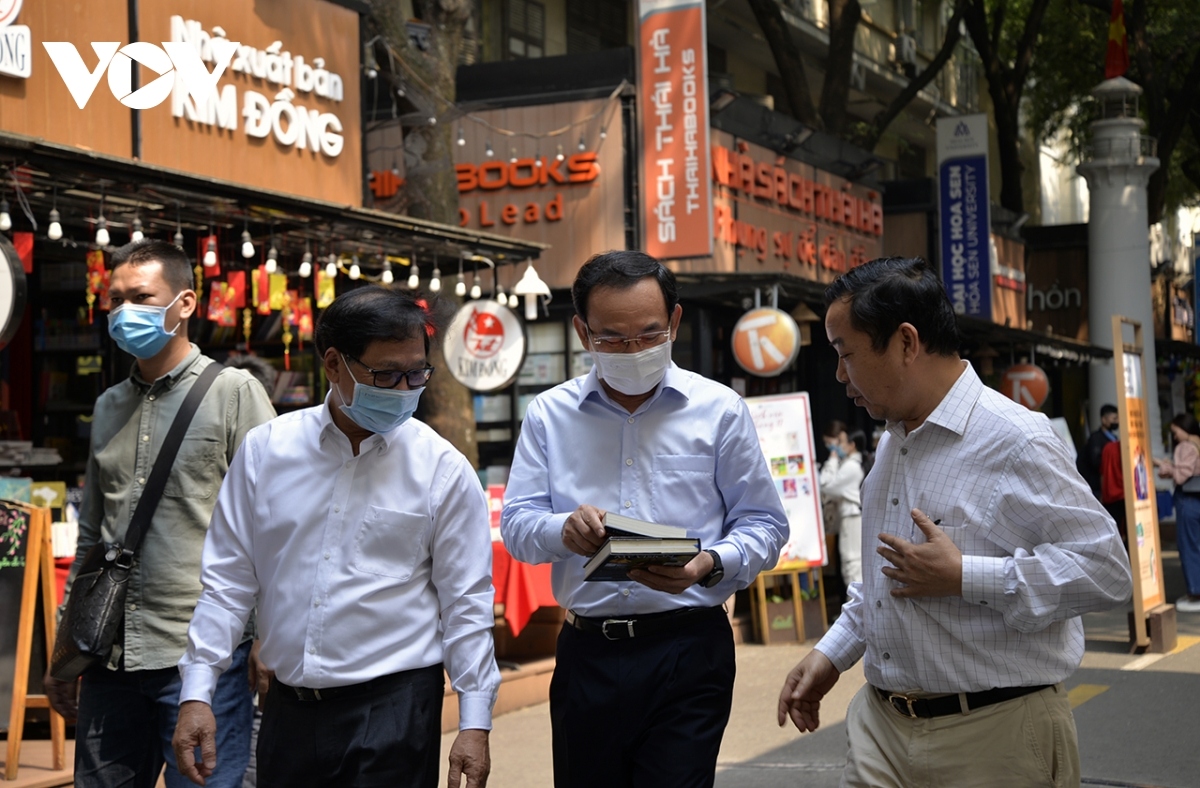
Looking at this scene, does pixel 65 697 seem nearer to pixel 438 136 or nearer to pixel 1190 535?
pixel 438 136

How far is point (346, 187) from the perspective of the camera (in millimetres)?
11211

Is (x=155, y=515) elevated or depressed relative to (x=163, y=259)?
depressed

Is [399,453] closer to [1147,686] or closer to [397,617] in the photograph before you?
[397,617]

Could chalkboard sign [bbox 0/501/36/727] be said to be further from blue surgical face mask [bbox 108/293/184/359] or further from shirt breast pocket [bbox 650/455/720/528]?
Answer: shirt breast pocket [bbox 650/455/720/528]

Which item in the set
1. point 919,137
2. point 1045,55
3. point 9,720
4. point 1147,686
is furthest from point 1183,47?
point 9,720

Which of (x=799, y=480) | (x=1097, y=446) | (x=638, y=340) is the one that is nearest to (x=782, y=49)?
(x=1097, y=446)

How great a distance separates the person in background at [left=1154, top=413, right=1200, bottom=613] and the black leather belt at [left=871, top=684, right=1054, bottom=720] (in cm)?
1084

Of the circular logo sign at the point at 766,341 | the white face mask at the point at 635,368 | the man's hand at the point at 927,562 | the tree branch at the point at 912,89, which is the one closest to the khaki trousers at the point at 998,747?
the man's hand at the point at 927,562

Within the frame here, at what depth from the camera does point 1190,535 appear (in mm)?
13055

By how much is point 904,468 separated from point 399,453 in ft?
4.15

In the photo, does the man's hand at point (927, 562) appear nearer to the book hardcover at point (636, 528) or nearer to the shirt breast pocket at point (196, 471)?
the book hardcover at point (636, 528)

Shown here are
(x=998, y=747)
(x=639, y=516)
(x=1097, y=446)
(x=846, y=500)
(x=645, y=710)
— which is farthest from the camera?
(x=1097, y=446)

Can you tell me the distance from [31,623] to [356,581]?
3.73m

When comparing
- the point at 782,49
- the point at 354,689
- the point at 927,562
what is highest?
the point at 782,49
